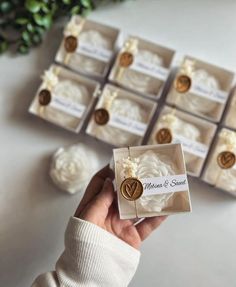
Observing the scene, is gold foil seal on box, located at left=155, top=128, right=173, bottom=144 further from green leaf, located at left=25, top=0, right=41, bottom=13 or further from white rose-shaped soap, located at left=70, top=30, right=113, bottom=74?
green leaf, located at left=25, top=0, right=41, bottom=13

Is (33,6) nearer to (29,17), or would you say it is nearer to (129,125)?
(29,17)

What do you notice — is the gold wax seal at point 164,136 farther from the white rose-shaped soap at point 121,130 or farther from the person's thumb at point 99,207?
the person's thumb at point 99,207

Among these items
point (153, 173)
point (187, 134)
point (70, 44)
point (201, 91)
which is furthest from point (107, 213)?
point (70, 44)

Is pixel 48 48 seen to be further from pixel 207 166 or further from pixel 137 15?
pixel 207 166

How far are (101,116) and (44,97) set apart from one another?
0.18 meters

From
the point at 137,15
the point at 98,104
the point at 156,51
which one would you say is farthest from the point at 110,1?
the point at 98,104

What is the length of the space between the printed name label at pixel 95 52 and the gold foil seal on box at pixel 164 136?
276 mm

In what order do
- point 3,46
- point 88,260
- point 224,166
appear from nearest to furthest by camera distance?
point 88,260 → point 224,166 → point 3,46

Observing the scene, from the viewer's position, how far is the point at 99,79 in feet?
3.79

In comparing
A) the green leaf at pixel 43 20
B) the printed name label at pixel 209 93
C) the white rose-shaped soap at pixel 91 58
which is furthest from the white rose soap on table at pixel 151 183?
the green leaf at pixel 43 20

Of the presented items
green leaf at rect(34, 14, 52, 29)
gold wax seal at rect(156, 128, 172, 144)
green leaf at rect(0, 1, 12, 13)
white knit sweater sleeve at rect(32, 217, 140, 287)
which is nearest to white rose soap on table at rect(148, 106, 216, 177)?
gold wax seal at rect(156, 128, 172, 144)

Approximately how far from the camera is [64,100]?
1089 millimetres

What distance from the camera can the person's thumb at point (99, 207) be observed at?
79 centimetres

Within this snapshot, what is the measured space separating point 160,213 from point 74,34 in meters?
0.64
